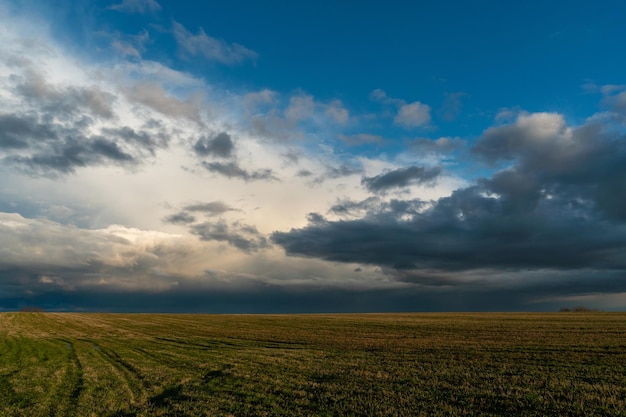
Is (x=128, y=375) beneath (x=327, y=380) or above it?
beneath

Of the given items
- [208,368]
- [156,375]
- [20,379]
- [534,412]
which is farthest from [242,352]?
[534,412]

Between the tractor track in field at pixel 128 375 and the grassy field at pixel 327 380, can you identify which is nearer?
the grassy field at pixel 327 380

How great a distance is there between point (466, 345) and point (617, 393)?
23555 millimetres

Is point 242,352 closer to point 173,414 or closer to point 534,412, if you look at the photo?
point 173,414

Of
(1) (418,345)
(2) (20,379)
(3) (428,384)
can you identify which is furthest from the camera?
(1) (418,345)

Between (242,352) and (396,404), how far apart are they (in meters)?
25.8

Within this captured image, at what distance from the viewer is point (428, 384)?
2422 centimetres

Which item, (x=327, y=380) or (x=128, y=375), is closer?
(x=327, y=380)

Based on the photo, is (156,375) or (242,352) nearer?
(156,375)

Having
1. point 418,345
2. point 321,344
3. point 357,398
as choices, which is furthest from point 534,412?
point 321,344

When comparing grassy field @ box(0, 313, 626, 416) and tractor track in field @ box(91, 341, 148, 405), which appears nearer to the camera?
grassy field @ box(0, 313, 626, 416)

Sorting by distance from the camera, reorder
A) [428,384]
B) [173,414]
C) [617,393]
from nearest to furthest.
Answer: [173,414], [617,393], [428,384]

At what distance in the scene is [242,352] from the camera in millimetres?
42250

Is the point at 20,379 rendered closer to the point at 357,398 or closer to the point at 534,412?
the point at 357,398
